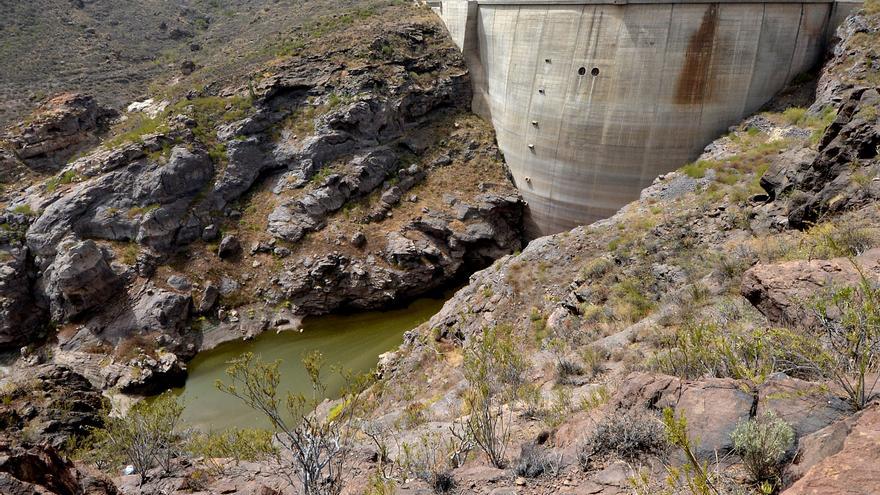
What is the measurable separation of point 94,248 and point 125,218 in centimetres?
180

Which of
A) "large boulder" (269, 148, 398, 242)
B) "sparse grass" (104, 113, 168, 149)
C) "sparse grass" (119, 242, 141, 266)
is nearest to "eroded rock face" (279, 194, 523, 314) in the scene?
"large boulder" (269, 148, 398, 242)

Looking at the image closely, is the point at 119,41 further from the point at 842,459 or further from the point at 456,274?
the point at 842,459

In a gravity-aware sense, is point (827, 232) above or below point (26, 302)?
above

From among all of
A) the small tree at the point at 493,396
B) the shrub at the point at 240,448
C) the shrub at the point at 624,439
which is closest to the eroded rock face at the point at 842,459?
the shrub at the point at 624,439

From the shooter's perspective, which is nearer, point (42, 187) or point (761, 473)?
point (761, 473)

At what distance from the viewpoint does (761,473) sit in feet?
10.3

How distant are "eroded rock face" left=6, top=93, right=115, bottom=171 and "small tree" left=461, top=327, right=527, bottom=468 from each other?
77.0ft

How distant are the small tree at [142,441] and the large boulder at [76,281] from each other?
11093mm

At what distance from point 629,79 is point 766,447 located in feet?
59.5

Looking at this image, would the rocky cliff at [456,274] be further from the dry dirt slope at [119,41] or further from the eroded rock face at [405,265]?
the dry dirt slope at [119,41]

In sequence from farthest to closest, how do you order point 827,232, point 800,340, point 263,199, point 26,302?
point 263,199 < point 26,302 < point 827,232 < point 800,340

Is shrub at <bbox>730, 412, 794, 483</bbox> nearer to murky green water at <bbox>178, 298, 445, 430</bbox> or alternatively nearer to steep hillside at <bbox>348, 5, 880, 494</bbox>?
steep hillside at <bbox>348, 5, 880, 494</bbox>

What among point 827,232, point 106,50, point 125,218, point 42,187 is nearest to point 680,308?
point 827,232

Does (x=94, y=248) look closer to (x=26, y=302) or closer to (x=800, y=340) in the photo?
(x=26, y=302)
